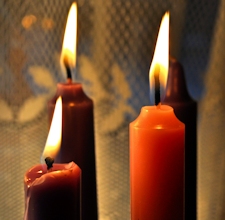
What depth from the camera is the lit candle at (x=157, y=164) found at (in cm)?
46

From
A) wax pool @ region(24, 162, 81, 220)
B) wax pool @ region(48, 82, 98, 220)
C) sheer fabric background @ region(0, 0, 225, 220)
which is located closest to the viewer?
wax pool @ region(24, 162, 81, 220)

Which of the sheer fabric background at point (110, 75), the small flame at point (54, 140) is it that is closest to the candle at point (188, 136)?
the sheer fabric background at point (110, 75)

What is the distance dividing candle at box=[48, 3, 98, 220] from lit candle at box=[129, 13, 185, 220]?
13 cm

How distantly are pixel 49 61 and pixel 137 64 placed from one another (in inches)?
7.0

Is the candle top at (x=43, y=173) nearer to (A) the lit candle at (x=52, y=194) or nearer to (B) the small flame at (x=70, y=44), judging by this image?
(A) the lit candle at (x=52, y=194)

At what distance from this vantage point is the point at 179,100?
65 centimetres

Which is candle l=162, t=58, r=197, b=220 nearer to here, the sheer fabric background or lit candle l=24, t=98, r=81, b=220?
the sheer fabric background

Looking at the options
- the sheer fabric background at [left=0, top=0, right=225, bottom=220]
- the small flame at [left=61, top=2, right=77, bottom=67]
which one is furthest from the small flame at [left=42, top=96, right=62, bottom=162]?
the sheer fabric background at [left=0, top=0, right=225, bottom=220]

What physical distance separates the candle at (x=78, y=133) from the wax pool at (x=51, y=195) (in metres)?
0.14

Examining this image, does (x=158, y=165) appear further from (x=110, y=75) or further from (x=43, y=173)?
(x=110, y=75)

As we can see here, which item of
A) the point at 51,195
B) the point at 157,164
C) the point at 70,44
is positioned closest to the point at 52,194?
the point at 51,195

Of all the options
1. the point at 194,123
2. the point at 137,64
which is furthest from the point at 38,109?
the point at 194,123

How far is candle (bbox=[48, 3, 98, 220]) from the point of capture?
58 centimetres

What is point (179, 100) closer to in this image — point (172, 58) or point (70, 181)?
point (172, 58)
